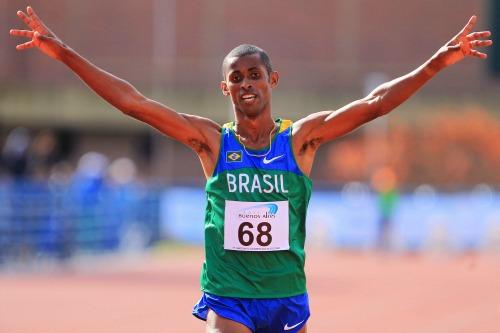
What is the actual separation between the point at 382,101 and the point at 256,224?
959 mm

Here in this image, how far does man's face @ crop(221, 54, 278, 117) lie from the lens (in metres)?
6.19

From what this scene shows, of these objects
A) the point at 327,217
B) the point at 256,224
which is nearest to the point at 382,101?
the point at 256,224

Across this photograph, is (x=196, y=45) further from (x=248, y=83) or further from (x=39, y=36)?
(x=248, y=83)

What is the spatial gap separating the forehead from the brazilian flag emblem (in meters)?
0.43

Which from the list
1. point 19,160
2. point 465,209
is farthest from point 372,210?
point 19,160

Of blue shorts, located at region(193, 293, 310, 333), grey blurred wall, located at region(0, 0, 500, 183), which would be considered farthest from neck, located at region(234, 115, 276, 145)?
grey blurred wall, located at region(0, 0, 500, 183)

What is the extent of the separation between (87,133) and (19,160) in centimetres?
2798

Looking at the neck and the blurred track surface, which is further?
the blurred track surface

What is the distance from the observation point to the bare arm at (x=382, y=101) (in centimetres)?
628

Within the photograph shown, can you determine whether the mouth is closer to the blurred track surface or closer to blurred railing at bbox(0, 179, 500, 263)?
the blurred track surface

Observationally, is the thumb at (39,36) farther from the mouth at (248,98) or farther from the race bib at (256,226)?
the race bib at (256,226)

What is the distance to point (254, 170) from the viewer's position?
6.22 metres

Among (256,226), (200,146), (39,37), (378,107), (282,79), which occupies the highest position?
(282,79)

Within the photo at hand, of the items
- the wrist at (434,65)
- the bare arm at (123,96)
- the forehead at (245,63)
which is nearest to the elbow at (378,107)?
the wrist at (434,65)
